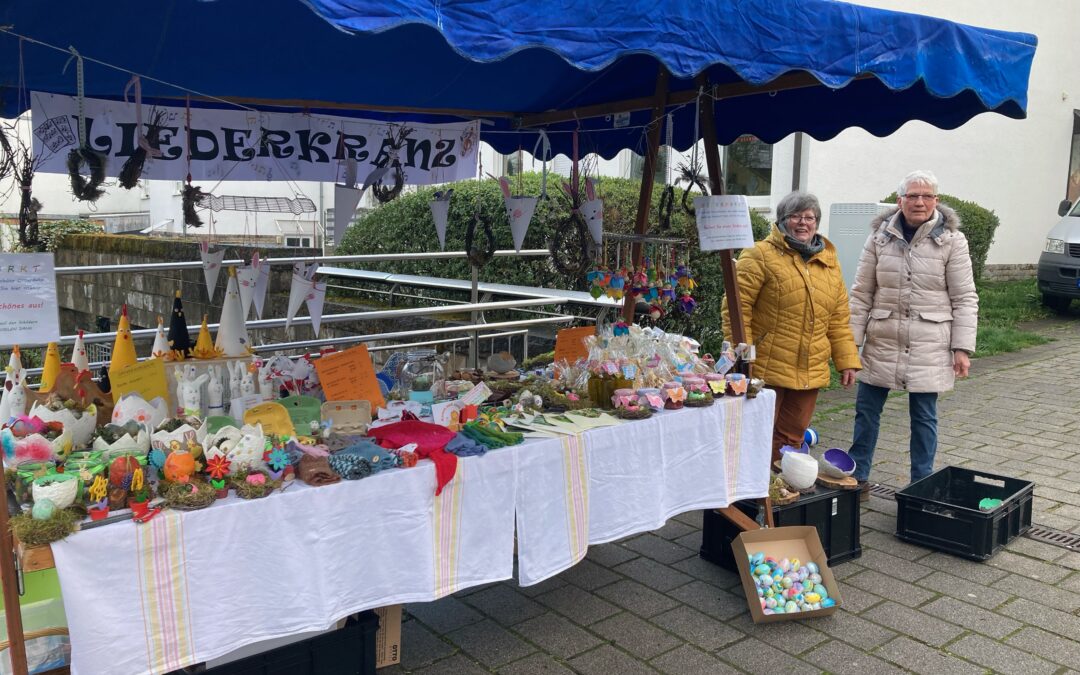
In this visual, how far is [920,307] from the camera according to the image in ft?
14.3

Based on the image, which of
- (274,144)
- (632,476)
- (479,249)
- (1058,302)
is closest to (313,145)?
(274,144)

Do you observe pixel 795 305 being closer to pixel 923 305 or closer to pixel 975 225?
pixel 923 305

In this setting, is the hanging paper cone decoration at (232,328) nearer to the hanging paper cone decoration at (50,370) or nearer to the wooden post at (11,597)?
the hanging paper cone decoration at (50,370)

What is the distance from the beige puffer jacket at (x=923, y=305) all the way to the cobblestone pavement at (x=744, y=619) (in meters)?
0.87

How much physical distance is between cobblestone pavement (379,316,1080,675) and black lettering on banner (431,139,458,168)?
91.5 inches

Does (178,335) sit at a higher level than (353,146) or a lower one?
lower

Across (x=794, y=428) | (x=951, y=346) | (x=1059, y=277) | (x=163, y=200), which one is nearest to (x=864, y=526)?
(x=794, y=428)

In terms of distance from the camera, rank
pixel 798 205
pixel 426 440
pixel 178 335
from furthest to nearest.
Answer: pixel 798 205, pixel 178 335, pixel 426 440

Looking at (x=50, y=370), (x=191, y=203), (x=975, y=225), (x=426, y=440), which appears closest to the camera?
(x=426, y=440)

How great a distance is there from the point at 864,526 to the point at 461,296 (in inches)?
190

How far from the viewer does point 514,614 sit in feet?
11.4

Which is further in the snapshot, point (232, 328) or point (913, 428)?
point (913, 428)

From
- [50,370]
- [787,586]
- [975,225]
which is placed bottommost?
[787,586]

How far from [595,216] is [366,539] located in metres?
2.23
